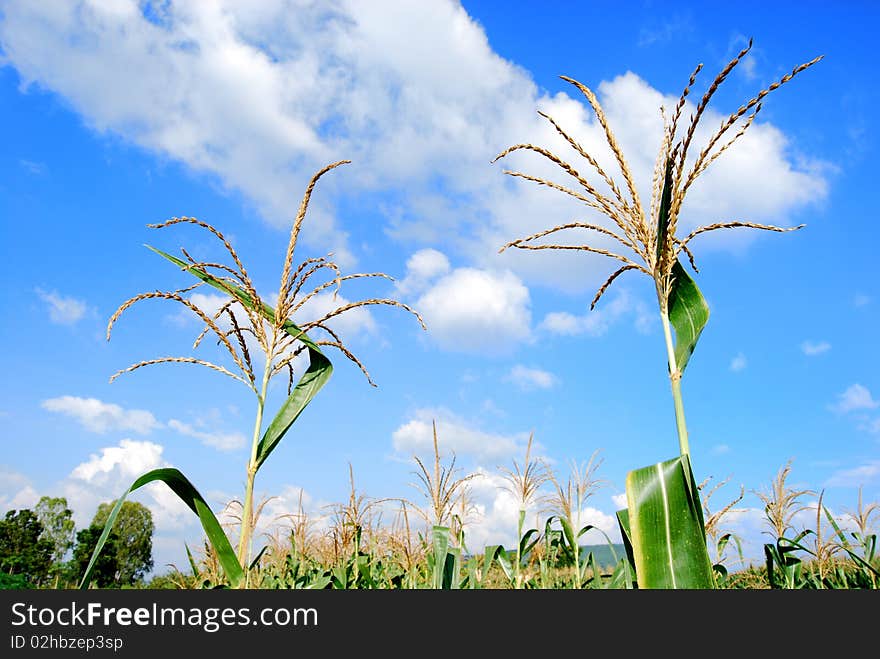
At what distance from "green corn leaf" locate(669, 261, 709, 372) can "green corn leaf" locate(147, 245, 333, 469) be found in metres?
1.95

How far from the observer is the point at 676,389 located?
2.75m

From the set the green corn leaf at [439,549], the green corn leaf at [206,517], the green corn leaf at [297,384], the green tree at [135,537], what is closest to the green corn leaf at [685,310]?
the green corn leaf at [439,549]

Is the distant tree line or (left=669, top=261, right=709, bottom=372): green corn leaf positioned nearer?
(left=669, top=261, right=709, bottom=372): green corn leaf

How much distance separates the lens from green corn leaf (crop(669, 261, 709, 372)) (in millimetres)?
2979

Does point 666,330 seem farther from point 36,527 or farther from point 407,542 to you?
point 36,527

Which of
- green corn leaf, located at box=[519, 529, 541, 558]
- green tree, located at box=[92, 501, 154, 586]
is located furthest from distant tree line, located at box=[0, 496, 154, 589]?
green corn leaf, located at box=[519, 529, 541, 558]

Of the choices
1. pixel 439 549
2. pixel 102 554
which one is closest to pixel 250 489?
pixel 439 549

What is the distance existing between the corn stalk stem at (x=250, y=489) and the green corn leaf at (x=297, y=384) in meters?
0.07

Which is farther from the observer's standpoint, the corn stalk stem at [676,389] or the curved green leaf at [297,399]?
the curved green leaf at [297,399]

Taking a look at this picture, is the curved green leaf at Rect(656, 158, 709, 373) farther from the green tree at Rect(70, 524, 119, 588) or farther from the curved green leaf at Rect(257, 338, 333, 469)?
the green tree at Rect(70, 524, 119, 588)

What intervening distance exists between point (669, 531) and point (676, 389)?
0.63 meters

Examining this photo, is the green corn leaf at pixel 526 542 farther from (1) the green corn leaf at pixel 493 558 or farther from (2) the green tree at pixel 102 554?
(2) the green tree at pixel 102 554

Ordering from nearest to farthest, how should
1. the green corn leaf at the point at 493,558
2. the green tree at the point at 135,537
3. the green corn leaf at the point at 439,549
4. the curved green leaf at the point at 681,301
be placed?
1. the curved green leaf at the point at 681,301
2. the green corn leaf at the point at 439,549
3. the green corn leaf at the point at 493,558
4. the green tree at the point at 135,537

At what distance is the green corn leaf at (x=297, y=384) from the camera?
321 cm
